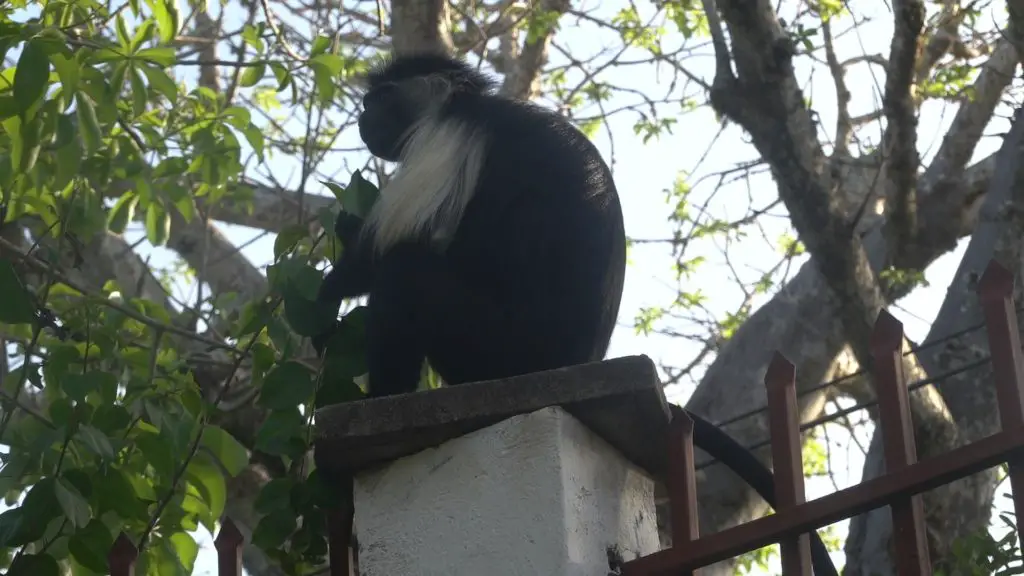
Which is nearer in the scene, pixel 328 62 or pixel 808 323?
pixel 328 62

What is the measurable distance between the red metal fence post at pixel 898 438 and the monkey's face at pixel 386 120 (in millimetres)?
2198

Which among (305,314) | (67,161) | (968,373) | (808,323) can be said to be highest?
(808,323)

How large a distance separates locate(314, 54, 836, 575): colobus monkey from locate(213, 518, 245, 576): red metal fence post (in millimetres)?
624

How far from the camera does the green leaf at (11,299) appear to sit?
2.17m

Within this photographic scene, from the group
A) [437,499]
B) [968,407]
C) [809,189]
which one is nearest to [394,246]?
[437,499]

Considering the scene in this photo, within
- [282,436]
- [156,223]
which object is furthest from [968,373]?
[282,436]

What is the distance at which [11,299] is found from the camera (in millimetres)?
2172

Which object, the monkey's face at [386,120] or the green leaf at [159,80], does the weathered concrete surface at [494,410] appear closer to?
the green leaf at [159,80]

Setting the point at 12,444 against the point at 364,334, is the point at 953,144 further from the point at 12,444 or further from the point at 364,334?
the point at 12,444

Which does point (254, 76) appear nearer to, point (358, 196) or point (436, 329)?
point (358, 196)

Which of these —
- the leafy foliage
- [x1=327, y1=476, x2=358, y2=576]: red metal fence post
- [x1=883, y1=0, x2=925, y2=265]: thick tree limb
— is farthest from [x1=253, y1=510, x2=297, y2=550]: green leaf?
[x1=883, y1=0, x2=925, y2=265]: thick tree limb

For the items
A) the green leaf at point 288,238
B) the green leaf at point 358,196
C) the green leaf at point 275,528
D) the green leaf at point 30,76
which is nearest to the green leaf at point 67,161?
the green leaf at point 30,76

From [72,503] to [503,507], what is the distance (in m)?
0.72

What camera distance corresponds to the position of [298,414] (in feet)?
6.89
